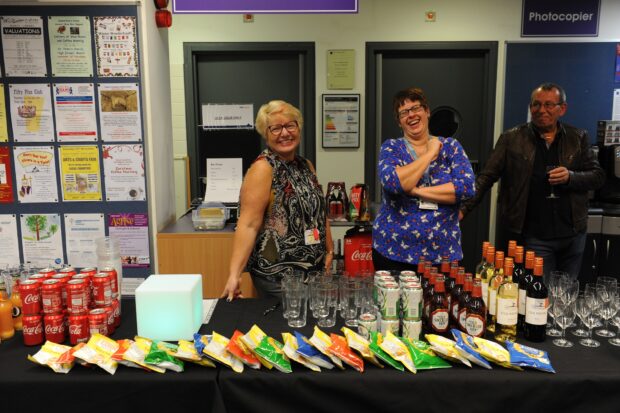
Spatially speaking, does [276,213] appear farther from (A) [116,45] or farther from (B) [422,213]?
(A) [116,45]

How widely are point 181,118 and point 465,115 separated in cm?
259

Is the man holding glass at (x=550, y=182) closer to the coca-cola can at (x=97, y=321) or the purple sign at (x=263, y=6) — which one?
the purple sign at (x=263, y=6)

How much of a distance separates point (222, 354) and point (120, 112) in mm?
1692

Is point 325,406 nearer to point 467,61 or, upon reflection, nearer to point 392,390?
point 392,390

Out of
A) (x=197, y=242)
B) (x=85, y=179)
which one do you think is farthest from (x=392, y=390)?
(x=85, y=179)

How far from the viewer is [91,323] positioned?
1.62 m

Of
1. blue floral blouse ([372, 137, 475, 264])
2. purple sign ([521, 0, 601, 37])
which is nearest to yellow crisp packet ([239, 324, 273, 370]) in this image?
blue floral blouse ([372, 137, 475, 264])

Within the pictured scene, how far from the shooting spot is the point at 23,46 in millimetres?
2586

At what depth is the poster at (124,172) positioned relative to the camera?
2.72 metres

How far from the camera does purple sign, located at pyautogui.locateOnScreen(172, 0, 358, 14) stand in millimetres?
2225

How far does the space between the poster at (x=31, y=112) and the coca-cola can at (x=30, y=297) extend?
1.31 meters

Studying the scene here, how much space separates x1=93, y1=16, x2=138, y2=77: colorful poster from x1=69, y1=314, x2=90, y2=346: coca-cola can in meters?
1.51

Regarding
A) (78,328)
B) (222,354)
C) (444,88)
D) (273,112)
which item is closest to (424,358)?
(222,354)

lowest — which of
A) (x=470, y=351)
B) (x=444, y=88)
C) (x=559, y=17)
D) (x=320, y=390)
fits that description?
(x=320, y=390)
